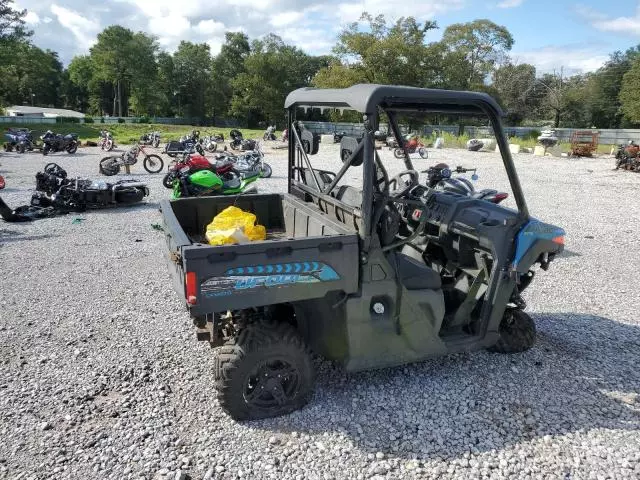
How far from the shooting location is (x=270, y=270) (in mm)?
2879

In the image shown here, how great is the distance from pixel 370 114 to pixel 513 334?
2357mm

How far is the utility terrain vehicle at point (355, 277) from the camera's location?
9.43ft

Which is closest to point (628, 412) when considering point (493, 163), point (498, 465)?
point (498, 465)

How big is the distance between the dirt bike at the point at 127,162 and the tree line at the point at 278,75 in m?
20.0

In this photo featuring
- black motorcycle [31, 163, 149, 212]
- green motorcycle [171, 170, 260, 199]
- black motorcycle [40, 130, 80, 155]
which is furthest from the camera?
black motorcycle [40, 130, 80, 155]

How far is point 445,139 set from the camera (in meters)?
28.2

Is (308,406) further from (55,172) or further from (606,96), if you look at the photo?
(606,96)

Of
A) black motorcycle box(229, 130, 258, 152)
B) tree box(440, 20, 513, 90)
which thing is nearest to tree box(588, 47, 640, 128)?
tree box(440, 20, 513, 90)

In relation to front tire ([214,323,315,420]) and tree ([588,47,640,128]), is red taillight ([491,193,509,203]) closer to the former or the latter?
front tire ([214,323,315,420])

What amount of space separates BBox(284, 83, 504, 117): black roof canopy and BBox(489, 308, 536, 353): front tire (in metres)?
1.73

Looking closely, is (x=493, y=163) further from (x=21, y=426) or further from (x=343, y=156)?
(x=21, y=426)

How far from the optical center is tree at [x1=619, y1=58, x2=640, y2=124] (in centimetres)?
3674

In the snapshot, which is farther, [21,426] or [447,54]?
[447,54]

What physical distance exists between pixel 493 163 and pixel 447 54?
2136 centimetres
